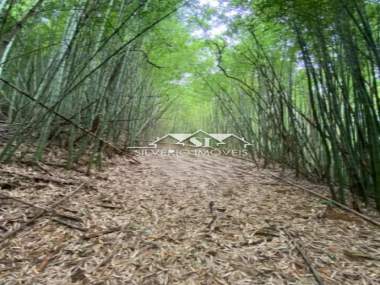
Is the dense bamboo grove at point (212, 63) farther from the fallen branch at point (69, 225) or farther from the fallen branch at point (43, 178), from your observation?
the fallen branch at point (69, 225)

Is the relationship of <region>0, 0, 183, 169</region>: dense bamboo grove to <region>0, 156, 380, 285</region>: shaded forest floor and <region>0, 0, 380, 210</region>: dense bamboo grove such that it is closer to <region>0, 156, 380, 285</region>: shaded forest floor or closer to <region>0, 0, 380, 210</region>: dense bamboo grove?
<region>0, 0, 380, 210</region>: dense bamboo grove

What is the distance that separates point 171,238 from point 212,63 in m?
6.04

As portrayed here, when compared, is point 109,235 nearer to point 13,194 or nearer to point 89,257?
point 89,257

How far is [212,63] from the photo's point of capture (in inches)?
279

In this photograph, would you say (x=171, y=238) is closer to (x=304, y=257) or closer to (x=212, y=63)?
(x=304, y=257)

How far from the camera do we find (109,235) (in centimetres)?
165

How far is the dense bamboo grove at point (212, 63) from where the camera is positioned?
228 centimetres

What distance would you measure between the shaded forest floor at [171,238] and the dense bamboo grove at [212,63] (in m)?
0.51

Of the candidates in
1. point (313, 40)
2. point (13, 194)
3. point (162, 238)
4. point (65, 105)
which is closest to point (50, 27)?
point (65, 105)

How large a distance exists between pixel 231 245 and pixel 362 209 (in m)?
1.35

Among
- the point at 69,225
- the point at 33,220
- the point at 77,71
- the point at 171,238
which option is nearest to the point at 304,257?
the point at 171,238

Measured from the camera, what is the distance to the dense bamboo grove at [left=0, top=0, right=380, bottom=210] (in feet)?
7.47

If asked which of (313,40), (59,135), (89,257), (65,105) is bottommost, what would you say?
(89,257)

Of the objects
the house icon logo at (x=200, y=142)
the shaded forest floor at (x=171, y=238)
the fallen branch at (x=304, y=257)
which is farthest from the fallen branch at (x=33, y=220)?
the house icon logo at (x=200, y=142)
